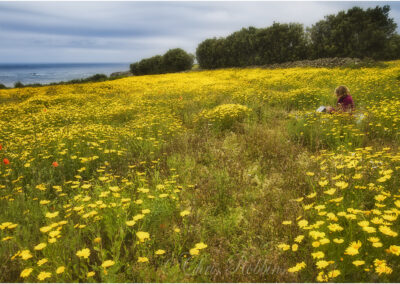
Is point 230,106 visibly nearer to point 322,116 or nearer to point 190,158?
point 322,116

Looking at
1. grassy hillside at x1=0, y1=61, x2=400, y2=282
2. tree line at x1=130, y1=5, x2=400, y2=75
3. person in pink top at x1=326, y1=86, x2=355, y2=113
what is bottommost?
grassy hillside at x1=0, y1=61, x2=400, y2=282

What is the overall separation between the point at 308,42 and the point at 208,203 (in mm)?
40709

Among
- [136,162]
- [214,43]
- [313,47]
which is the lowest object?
[136,162]

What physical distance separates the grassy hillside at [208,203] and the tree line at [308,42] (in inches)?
1351

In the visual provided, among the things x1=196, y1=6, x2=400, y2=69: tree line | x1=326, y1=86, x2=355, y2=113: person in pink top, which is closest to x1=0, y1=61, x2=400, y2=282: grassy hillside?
x1=326, y1=86, x2=355, y2=113: person in pink top

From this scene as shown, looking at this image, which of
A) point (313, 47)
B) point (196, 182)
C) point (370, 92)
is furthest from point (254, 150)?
point (313, 47)

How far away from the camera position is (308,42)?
1469 inches

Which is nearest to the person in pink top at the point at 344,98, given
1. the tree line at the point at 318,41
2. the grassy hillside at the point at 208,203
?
the grassy hillside at the point at 208,203

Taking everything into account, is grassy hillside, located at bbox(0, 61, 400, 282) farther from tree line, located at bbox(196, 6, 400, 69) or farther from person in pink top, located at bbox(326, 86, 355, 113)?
tree line, located at bbox(196, 6, 400, 69)

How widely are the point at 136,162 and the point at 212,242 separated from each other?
300 cm

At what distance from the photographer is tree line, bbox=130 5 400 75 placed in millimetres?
33344

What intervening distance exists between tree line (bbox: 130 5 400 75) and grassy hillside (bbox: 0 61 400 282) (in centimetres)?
3432

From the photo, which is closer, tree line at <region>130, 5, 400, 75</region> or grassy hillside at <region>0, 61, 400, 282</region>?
grassy hillside at <region>0, 61, 400, 282</region>

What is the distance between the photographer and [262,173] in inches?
193
